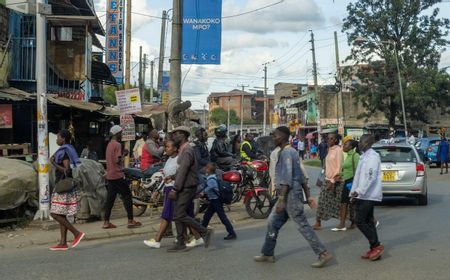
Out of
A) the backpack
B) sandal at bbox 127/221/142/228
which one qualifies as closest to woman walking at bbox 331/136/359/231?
the backpack

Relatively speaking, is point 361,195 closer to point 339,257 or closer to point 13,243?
point 339,257

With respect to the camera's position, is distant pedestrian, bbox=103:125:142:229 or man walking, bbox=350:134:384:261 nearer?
man walking, bbox=350:134:384:261

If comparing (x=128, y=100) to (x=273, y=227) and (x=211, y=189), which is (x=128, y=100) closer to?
(x=211, y=189)

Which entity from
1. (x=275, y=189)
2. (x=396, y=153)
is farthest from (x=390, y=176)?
(x=275, y=189)

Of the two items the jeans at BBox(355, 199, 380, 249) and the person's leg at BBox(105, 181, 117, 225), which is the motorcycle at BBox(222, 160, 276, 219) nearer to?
the person's leg at BBox(105, 181, 117, 225)

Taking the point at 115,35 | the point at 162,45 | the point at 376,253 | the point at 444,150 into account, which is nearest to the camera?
the point at 376,253

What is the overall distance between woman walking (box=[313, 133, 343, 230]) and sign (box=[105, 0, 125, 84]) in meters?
15.2

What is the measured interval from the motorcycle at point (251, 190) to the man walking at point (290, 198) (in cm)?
346

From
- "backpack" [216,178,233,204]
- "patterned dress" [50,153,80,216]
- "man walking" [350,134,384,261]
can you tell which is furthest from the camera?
"backpack" [216,178,233,204]

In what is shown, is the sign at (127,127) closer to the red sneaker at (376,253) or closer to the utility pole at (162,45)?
the red sneaker at (376,253)

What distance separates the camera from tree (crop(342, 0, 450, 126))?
51031mm

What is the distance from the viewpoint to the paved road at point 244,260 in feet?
22.5

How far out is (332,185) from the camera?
10258 mm

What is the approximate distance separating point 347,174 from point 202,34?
522cm
